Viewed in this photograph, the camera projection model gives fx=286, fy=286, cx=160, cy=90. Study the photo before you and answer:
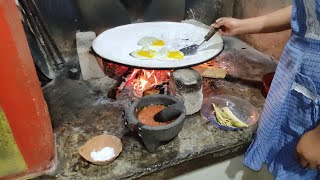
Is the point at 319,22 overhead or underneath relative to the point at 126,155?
overhead

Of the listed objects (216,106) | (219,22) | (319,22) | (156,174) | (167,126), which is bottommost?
(156,174)

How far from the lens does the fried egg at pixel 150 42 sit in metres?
2.12

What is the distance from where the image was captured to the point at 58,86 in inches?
83.5

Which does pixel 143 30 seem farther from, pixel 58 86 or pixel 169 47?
pixel 58 86

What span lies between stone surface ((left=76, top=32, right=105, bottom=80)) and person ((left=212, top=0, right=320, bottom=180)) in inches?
43.9

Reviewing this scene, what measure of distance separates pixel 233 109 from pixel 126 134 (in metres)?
0.73

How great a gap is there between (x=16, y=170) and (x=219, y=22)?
Result: 151 centimetres

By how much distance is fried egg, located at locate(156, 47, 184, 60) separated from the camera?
1.95 m

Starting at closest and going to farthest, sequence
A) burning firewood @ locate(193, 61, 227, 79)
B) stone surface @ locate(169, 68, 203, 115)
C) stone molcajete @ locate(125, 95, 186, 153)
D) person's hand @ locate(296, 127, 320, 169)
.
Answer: person's hand @ locate(296, 127, 320, 169) < stone molcajete @ locate(125, 95, 186, 153) < stone surface @ locate(169, 68, 203, 115) < burning firewood @ locate(193, 61, 227, 79)

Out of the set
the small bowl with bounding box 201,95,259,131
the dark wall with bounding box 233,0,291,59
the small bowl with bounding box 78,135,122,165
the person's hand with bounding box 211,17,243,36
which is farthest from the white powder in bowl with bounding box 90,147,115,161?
the dark wall with bounding box 233,0,291,59

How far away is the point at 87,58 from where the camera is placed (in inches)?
81.9

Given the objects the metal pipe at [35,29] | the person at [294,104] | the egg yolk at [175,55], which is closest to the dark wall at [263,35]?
the person at [294,104]

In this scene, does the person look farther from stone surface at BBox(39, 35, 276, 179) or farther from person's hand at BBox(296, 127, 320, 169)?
stone surface at BBox(39, 35, 276, 179)

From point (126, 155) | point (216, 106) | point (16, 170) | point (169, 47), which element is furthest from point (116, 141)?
point (169, 47)
